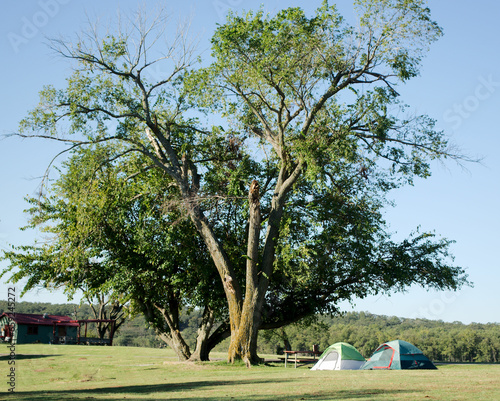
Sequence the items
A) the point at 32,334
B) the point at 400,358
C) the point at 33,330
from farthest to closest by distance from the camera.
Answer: the point at 33,330 < the point at 32,334 < the point at 400,358

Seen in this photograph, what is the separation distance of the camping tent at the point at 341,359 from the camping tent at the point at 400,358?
117 cm

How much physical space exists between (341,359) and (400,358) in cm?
260

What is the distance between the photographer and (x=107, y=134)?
2112 centimetres

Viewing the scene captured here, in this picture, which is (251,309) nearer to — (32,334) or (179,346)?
(179,346)

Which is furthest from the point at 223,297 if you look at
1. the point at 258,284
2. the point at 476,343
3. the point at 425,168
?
the point at 476,343

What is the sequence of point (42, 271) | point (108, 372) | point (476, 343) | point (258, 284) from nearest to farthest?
point (108, 372) < point (258, 284) < point (42, 271) < point (476, 343)

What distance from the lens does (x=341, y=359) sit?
66.4 ft

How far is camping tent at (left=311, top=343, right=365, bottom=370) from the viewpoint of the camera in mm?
20266

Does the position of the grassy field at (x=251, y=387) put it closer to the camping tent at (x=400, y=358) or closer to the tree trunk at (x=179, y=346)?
the camping tent at (x=400, y=358)

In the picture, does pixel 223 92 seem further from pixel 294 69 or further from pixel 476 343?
pixel 476 343

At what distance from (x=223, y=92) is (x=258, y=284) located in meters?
7.87

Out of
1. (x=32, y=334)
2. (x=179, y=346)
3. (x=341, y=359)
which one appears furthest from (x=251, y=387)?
(x=32, y=334)

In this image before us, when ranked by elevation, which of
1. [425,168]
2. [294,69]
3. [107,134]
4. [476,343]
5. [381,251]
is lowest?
[476,343]

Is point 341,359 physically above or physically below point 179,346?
below
